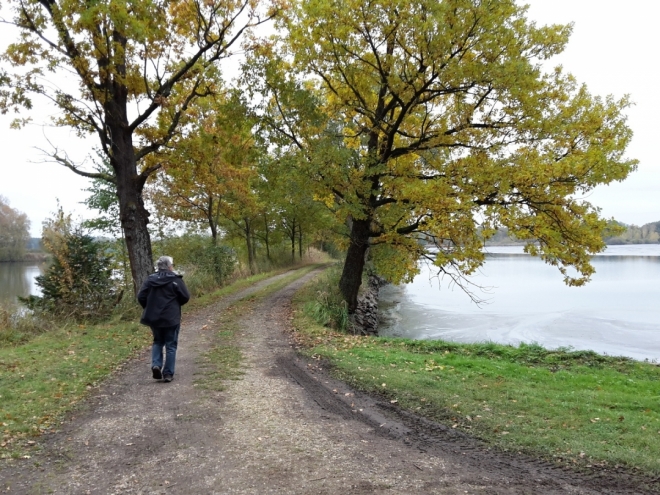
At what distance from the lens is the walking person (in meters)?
6.55

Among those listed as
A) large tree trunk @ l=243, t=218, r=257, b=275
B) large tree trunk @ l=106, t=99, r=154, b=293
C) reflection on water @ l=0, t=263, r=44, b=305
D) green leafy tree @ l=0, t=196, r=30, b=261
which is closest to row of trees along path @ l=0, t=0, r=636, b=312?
large tree trunk @ l=106, t=99, r=154, b=293

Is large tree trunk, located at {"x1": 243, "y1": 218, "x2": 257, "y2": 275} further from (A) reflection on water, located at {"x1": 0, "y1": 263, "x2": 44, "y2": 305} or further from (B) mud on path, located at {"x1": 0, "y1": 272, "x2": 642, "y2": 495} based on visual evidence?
(B) mud on path, located at {"x1": 0, "y1": 272, "x2": 642, "y2": 495}

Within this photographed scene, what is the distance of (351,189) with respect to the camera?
488 inches

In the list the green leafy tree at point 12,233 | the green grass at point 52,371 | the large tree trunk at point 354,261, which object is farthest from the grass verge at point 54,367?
the green leafy tree at point 12,233

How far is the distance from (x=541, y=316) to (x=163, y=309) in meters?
19.0

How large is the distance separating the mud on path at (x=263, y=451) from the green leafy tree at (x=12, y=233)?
50904 millimetres

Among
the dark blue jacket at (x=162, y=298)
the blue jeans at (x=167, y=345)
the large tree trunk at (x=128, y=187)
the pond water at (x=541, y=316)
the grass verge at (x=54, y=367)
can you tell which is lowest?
the pond water at (x=541, y=316)

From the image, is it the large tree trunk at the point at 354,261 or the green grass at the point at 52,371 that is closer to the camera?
the green grass at the point at 52,371

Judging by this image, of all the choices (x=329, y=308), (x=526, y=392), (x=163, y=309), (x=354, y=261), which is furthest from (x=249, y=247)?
(x=526, y=392)

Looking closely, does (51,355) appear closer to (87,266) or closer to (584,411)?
(87,266)

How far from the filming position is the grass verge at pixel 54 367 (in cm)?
505

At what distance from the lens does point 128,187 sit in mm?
12258

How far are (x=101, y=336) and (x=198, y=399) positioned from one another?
543 cm

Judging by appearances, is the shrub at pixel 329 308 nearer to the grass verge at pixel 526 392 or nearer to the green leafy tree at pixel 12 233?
the grass verge at pixel 526 392
